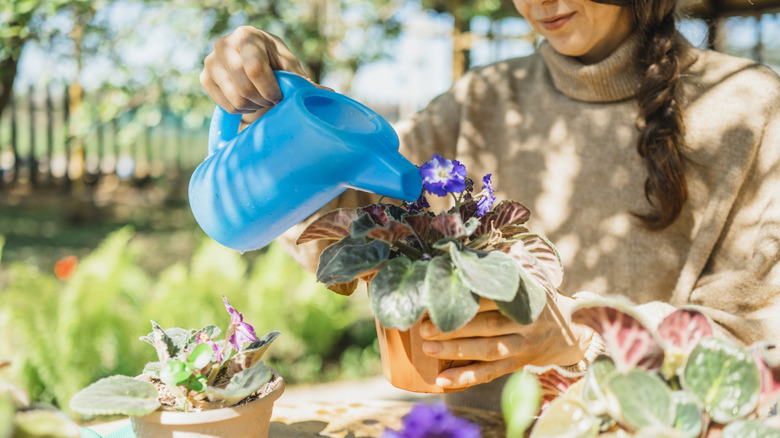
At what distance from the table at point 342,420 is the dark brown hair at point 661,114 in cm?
65

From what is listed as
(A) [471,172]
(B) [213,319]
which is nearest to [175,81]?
(B) [213,319]

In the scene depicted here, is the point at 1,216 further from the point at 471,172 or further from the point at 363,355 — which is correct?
the point at 471,172

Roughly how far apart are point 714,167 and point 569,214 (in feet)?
1.21

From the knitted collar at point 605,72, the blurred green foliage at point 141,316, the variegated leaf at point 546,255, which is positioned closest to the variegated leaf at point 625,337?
the variegated leaf at point 546,255

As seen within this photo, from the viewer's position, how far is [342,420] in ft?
4.13

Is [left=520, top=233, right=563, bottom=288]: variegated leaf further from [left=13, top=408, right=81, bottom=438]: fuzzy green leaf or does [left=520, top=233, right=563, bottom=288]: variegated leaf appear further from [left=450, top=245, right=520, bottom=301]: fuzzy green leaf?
[left=13, top=408, right=81, bottom=438]: fuzzy green leaf

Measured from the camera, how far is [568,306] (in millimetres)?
1035

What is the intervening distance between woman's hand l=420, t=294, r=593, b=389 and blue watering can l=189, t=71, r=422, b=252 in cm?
22

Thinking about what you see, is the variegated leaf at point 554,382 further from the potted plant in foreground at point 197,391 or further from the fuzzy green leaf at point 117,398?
the fuzzy green leaf at point 117,398

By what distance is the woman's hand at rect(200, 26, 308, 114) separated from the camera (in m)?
1.02

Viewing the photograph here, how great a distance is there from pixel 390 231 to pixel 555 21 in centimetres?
79

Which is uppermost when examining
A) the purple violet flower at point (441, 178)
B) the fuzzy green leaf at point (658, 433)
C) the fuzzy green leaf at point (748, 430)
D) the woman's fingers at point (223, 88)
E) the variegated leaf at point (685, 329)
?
the woman's fingers at point (223, 88)

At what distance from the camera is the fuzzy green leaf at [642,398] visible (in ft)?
2.03

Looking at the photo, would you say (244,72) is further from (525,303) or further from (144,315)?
(144,315)
